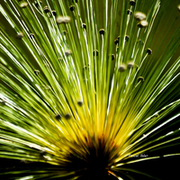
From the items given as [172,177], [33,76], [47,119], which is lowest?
[172,177]

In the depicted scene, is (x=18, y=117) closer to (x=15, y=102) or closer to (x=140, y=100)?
(x=15, y=102)

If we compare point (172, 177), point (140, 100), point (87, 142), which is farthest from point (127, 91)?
point (172, 177)

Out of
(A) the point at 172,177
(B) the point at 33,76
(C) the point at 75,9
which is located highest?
(C) the point at 75,9

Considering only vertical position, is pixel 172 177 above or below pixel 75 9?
below

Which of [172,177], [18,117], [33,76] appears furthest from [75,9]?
[172,177]

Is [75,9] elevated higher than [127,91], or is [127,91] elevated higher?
[75,9]

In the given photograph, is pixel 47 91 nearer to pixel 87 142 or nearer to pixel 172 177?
pixel 87 142

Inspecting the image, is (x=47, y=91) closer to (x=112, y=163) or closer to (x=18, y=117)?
(x=18, y=117)
